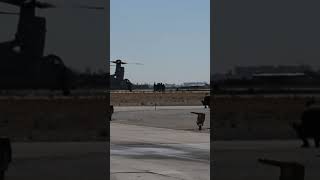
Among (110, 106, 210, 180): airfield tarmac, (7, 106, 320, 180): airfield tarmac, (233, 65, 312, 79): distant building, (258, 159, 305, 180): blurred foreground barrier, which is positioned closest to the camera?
(258, 159, 305, 180): blurred foreground barrier

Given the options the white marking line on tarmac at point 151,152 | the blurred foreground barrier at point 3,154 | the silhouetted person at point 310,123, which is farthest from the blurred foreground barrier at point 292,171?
the white marking line on tarmac at point 151,152

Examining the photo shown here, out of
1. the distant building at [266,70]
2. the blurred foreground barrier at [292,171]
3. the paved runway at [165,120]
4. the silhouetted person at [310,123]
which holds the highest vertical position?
the distant building at [266,70]

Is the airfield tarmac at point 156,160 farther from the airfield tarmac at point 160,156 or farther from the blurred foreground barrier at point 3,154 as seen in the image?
the blurred foreground barrier at point 3,154

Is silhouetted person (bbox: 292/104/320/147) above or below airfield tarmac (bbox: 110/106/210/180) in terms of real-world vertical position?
above

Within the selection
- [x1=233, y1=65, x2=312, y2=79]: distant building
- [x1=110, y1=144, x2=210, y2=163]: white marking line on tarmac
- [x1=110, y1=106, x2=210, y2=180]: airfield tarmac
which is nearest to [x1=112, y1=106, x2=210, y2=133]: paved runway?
[x1=110, y1=106, x2=210, y2=180]: airfield tarmac

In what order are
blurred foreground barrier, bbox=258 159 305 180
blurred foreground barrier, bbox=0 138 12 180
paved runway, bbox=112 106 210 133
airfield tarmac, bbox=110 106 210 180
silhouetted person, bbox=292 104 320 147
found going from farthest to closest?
paved runway, bbox=112 106 210 133
airfield tarmac, bbox=110 106 210 180
silhouetted person, bbox=292 104 320 147
blurred foreground barrier, bbox=0 138 12 180
blurred foreground barrier, bbox=258 159 305 180

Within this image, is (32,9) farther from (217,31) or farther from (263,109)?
(263,109)

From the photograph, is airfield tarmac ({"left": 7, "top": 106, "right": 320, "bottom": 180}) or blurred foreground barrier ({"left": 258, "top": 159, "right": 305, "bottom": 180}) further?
airfield tarmac ({"left": 7, "top": 106, "right": 320, "bottom": 180})

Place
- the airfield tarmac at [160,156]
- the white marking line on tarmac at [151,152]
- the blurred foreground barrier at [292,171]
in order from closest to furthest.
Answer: the blurred foreground barrier at [292,171] → the airfield tarmac at [160,156] → the white marking line on tarmac at [151,152]

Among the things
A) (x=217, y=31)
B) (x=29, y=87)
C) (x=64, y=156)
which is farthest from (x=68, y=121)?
(x=217, y=31)


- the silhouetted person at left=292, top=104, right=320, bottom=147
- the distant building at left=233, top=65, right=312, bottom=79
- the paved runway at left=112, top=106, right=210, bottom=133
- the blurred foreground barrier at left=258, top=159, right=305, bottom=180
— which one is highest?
the distant building at left=233, top=65, right=312, bottom=79

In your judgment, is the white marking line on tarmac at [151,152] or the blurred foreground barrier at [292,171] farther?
the white marking line on tarmac at [151,152]

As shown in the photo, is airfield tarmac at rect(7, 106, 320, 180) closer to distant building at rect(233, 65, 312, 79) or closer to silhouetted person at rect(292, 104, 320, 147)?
silhouetted person at rect(292, 104, 320, 147)

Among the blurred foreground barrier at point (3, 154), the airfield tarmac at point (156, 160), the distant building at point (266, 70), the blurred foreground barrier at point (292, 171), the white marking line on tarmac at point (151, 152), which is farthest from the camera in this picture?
the white marking line on tarmac at point (151, 152)
